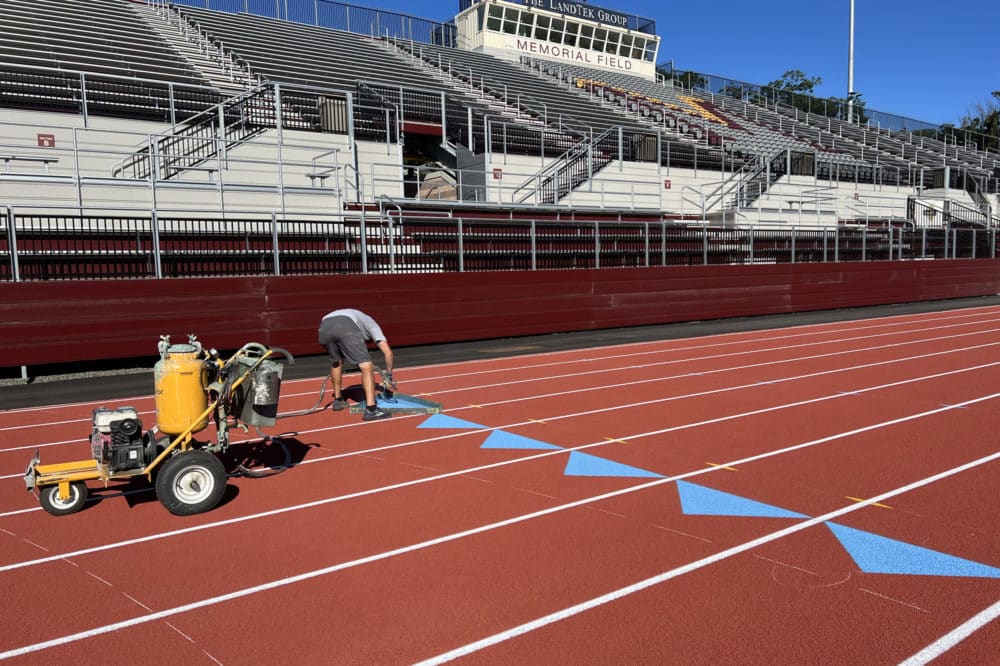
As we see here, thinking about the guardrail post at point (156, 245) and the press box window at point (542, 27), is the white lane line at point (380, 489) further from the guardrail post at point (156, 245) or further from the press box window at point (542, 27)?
the press box window at point (542, 27)

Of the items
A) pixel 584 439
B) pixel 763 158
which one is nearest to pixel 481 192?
pixel 763 158

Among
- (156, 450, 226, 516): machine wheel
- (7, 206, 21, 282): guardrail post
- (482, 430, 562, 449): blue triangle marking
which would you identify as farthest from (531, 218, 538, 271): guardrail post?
(156, 450, 226, 516): machine wheel

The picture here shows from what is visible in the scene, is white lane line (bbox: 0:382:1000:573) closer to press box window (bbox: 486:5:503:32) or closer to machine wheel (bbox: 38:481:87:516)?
machine wheel (bbox: 38:481:87:516)

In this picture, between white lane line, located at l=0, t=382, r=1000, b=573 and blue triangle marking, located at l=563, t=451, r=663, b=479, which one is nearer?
white lane line, located at l=0, t=382, r=1000, b=573

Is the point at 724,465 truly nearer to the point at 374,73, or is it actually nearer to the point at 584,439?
the point at 584,439

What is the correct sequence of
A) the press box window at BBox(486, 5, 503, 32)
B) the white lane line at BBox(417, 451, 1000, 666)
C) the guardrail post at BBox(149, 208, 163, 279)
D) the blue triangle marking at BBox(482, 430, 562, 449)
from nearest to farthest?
1. the white lane line at BBox(417, 451, 1000, 666)
2. the blue triangle marking at BBox(482, 430, 562, 449)
3. the guardrail post at BBox(149, 208, 163, 279)
4. the press box window at BBox(486, 5, 503, 32)

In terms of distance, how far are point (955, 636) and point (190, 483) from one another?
14.3ft

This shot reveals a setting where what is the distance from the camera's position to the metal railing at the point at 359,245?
1187cm

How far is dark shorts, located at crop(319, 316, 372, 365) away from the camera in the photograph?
789cm

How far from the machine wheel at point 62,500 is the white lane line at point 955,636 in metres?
4.86

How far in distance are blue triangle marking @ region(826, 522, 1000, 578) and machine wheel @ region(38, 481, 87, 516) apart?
4.81m

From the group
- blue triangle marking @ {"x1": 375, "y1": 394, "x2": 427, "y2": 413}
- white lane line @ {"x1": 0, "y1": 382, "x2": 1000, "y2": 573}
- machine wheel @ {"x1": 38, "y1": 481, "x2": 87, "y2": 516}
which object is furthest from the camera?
blue triangle marking @ {"x1": 375, "y1": 394, "x2": 427, "y2": 413}

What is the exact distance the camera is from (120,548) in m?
4.48

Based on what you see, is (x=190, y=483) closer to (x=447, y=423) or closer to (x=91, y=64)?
(x=447, y=423)
